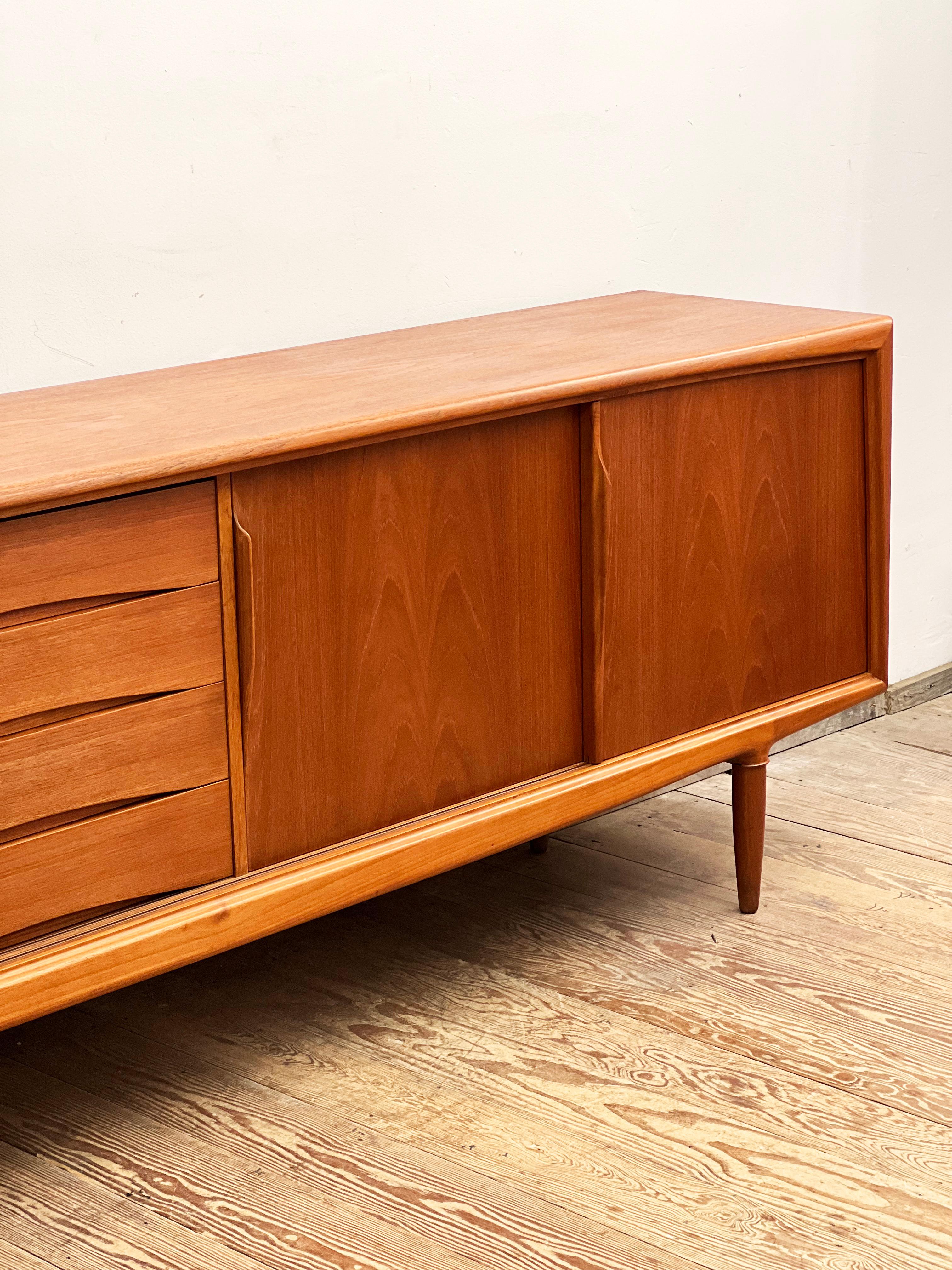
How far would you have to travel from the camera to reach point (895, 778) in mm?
2689

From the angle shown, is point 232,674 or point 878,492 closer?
point 232,674

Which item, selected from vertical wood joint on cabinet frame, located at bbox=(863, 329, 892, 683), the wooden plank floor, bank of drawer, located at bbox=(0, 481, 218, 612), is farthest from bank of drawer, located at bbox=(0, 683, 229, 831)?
vertical wood joint on cabinet frame, located at bbox=(863, 329, 892, 683)

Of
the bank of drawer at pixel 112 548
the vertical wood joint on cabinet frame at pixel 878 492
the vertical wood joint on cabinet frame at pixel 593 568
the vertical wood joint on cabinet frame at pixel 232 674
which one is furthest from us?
the vertical wood joint on cabinet frame at pixel 878 492

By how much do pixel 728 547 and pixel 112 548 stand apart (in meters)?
0.83

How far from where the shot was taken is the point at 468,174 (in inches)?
87.6

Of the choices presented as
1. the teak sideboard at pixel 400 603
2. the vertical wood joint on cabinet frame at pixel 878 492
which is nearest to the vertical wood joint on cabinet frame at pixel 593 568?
the teak sideboard at pixel 400 603

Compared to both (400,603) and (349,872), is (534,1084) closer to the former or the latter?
(349,872)

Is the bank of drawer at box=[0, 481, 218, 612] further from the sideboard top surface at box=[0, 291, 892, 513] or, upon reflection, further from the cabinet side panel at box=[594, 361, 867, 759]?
the cabinet side panel at box=[594, 361, 867, 759]

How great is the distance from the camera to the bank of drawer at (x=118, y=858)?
143cm

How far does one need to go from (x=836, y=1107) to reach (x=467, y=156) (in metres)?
1.36

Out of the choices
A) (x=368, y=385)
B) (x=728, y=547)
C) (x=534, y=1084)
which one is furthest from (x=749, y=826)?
(x=368, y=385)

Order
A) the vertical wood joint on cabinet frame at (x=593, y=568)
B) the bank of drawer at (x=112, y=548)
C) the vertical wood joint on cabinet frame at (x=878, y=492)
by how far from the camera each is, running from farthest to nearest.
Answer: the vertical wood joint on cabinet frame at (x=878, y=492), the vertical wood joint on cabinet frame at (x=593, y=568), the bank of drawer at (x=112, y=548)

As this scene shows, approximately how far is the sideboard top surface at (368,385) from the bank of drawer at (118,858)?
1.04 ft

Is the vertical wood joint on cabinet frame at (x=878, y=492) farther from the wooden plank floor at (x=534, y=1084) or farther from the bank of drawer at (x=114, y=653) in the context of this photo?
the bank of drawer at (x=114, y=653)
